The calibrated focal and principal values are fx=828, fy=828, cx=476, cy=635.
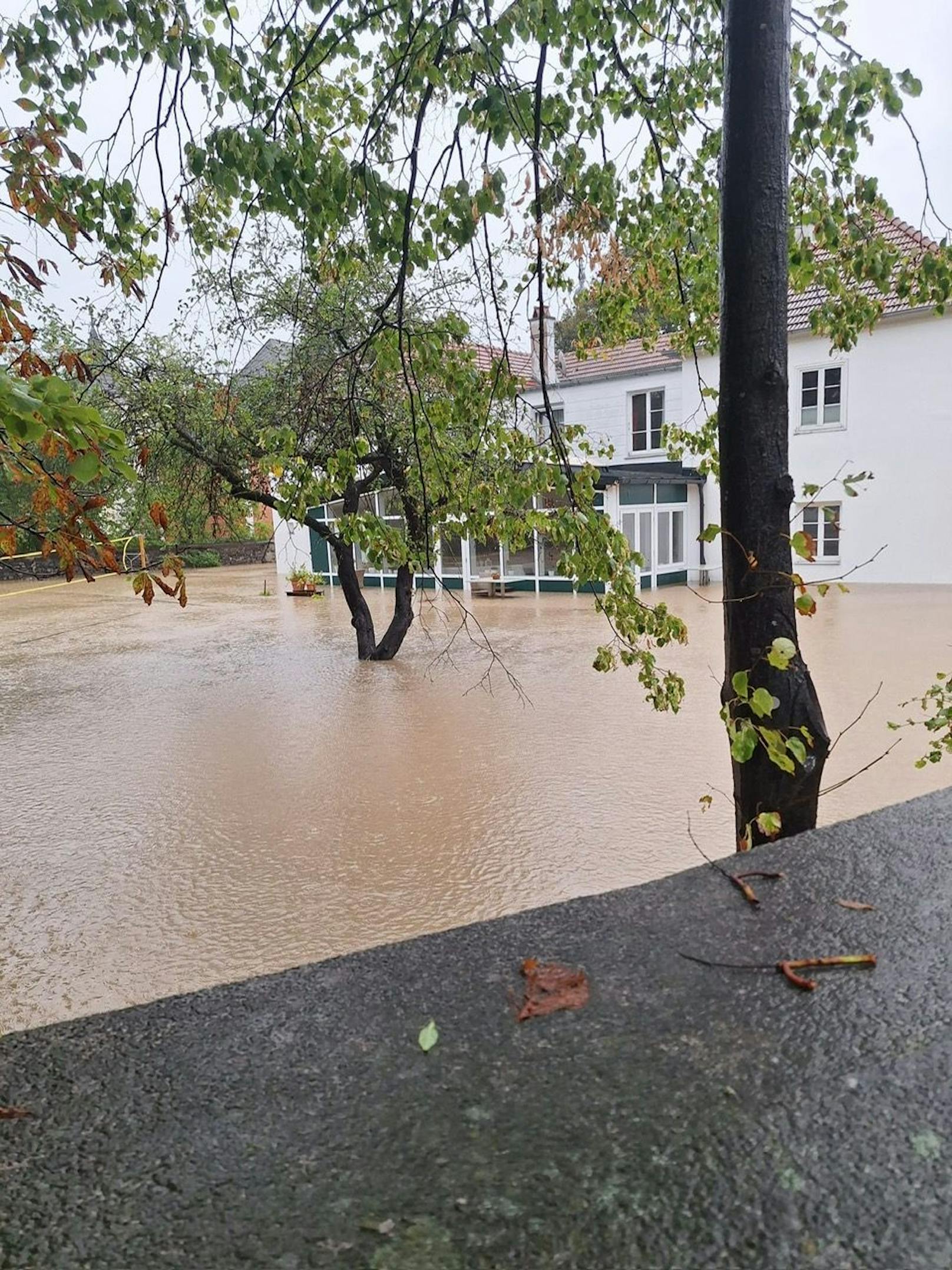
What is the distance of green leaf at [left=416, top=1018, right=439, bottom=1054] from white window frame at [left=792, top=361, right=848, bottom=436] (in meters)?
17.4

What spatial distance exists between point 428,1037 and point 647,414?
2043cm

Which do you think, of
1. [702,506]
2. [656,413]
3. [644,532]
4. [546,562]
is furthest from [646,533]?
[656,413]

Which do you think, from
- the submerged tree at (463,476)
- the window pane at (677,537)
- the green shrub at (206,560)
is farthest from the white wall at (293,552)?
the submerged tree at (463,476)

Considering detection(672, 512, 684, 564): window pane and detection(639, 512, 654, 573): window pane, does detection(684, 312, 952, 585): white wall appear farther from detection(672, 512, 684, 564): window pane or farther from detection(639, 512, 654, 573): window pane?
detection(639, 512, 654, 573): window pane

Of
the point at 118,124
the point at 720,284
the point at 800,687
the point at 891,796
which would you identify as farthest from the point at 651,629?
the point at 891,796

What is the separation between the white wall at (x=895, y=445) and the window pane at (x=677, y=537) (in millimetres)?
2953

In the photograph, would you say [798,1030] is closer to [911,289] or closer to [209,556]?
[911,289]

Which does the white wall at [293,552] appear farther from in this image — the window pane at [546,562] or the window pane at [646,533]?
the window pane at [646,533]

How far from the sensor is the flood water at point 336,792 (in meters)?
4.36

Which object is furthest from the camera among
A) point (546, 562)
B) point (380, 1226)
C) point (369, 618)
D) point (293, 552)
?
point (293, 552)

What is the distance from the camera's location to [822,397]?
16.7 meters

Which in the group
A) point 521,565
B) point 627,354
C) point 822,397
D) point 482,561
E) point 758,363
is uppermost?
point 627,354

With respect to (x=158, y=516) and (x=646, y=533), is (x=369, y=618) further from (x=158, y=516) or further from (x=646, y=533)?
(x=158, y=516)

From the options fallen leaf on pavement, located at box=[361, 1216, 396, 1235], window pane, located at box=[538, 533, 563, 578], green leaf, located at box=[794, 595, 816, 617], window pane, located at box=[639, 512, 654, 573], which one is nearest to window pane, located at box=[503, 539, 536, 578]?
window pane, located at box=[538, 533, 563, 578]
